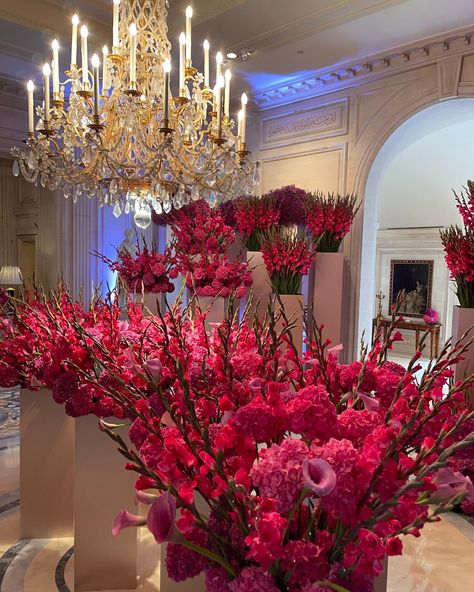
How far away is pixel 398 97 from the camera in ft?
15.6

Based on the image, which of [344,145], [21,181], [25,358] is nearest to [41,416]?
[25,358]

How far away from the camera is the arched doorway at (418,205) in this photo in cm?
525

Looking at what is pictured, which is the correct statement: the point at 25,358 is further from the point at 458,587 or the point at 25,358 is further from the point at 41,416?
the point at 458,587

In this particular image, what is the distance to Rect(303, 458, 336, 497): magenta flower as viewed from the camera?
0.63m

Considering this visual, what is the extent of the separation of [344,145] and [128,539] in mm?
4456

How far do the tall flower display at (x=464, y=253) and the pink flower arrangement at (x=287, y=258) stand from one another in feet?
4.11

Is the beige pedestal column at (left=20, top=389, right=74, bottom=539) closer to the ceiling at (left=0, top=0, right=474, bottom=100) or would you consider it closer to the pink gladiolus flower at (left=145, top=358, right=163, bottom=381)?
the pink gladiolus flower at (left=145, top=358, right=163, bottom=381)

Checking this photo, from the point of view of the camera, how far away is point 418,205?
880 cm

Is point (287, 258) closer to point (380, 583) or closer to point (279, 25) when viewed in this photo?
point (279, 25)

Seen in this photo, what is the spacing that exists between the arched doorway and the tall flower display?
194cm

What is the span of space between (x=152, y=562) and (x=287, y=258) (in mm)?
2619

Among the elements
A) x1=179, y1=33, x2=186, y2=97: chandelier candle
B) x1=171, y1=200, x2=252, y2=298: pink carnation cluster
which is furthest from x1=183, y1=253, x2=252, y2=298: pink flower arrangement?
x1=179, y1=33, x2=186, y2=97: chandelier candle

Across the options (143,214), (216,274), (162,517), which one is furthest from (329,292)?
(162,517)

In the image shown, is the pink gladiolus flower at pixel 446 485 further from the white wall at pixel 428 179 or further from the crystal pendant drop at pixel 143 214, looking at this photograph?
the white wall at pixel 428 179
